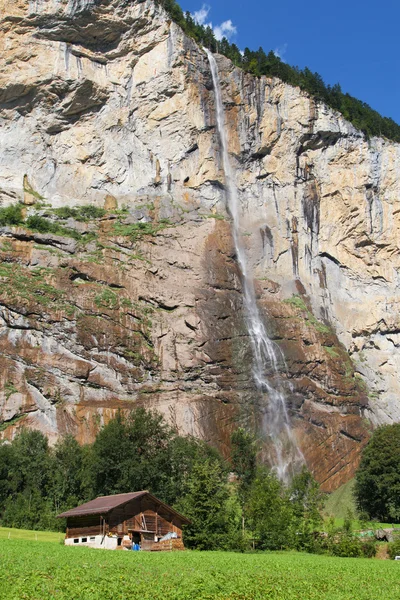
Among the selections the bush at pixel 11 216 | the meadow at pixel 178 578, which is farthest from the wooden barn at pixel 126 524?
the bush at pixel 11 216

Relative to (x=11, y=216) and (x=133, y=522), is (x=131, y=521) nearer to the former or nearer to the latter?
(x=133, y=522)

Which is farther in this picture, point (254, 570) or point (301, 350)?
point (301, 350)

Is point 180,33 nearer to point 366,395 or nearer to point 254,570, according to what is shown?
point 366,395

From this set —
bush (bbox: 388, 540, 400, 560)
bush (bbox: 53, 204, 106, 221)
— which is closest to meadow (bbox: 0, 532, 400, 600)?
bush (bbox: 388, 540, 400, 560)

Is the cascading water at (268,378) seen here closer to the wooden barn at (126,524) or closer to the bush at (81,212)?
the bush at (81,212)

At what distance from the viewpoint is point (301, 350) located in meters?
60.0

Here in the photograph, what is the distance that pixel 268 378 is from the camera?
187 feet

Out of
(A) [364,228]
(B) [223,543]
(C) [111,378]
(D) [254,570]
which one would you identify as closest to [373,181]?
(A) [364,228]

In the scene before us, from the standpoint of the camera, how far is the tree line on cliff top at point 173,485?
35906mm

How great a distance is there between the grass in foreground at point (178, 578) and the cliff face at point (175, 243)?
26.1 m

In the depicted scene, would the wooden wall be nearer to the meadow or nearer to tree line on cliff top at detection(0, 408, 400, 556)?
tree line on cliff top at detection(0, 408, 400, 556)

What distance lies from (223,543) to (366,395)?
32478mm

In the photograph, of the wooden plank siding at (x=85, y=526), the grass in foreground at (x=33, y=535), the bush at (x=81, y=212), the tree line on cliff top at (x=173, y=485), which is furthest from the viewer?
the bush at (x=81, y=212)

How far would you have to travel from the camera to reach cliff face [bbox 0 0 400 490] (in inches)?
2055
